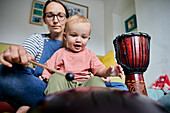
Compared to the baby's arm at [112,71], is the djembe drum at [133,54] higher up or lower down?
higher up

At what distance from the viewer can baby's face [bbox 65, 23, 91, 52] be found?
0.78m

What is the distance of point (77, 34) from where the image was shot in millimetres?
789

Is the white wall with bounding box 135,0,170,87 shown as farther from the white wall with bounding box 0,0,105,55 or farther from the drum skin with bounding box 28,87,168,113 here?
the white wall with bounding box 0,0,105,55

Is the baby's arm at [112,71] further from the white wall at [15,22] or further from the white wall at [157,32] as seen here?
the white wall at [15,22]

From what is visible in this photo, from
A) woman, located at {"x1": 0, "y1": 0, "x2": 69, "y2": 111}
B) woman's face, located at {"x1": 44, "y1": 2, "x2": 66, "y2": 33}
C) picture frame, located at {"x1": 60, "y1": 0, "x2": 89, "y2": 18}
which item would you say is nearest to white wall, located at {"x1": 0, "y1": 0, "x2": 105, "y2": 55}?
picture frame, located at {"x1": 60, "y1": 0, "x2": 89, "y2": 18}

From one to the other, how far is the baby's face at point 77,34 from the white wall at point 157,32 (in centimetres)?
162

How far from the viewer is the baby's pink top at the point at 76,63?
0.74 metres

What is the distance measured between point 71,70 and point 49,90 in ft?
0.72

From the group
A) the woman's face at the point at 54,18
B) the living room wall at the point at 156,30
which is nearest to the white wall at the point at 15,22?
the woman's face at the point at 54,18

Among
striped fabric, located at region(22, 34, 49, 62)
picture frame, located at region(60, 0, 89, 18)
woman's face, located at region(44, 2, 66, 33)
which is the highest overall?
picture frame, located at region(60, 0, 89, 18)

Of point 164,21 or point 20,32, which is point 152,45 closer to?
point 164,21

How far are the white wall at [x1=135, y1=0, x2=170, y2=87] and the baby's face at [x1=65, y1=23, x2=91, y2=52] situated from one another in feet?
5.31

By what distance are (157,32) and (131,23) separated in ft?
3.33

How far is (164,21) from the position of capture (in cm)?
193
